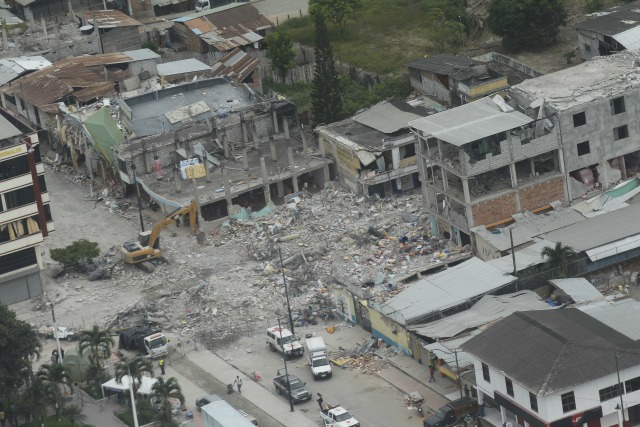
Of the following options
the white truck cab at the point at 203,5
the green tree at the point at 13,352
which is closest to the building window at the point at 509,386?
the green tree at the point at 13,352

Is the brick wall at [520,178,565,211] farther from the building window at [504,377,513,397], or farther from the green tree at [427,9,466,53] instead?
the green tree at [427,9,466,53]

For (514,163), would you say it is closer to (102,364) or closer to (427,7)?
(102,364)

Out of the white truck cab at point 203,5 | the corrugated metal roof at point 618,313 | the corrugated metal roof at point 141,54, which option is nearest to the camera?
the corrugated metal roof at point 618,313

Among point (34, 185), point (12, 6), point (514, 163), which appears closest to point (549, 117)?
point (514, 163)

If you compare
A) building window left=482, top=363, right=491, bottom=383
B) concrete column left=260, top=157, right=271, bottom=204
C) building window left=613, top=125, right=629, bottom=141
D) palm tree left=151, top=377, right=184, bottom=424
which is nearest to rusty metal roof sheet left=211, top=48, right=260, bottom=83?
concrete column left=260, top=157, right=271, bottom=204

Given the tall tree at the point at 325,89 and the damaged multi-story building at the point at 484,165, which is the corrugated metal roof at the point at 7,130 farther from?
the tall tree at the point at 325,89

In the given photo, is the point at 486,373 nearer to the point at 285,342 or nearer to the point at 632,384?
the point at 632,384
